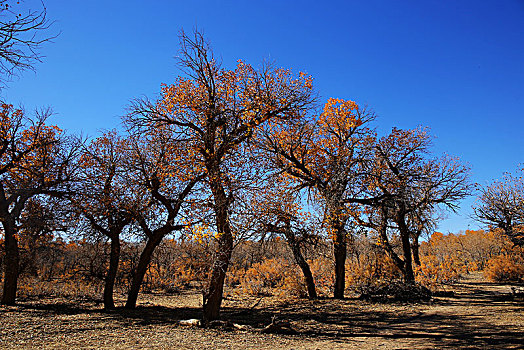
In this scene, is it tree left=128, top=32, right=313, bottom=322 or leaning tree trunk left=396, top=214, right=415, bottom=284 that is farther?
leaning tree trunk left=396, top=214, right=415, bottom=284

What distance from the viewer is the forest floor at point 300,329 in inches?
246

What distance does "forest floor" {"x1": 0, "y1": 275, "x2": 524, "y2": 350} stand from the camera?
6246 mm

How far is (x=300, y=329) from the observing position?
8.15 m

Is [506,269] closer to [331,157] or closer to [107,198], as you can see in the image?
[331,157]

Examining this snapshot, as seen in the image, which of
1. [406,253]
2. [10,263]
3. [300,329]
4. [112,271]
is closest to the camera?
[300,329]

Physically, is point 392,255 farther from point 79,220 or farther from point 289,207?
point 79,220

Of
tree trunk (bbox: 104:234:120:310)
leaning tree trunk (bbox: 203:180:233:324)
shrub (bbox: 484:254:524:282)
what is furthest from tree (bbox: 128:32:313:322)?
shrub (bbox: 484:254:524:282)

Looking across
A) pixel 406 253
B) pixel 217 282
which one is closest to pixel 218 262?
pixel 217 282

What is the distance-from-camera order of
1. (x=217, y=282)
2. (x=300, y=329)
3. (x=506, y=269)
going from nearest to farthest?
(x=300, y=329)
(x=217, y=282)
(x=506, y=269)

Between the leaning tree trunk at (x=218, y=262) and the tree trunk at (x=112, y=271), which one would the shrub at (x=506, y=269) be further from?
the tree trunk at (x=112, y=271)

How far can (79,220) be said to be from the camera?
11.6 meters

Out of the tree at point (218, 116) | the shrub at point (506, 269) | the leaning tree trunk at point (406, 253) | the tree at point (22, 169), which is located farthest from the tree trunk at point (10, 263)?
the shrub at point (506, 269)

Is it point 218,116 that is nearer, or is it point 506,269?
point 218,116

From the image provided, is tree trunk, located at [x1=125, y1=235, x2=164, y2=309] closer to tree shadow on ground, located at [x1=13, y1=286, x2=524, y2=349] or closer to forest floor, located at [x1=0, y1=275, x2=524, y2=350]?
tree shadow on ground, located at [x1=13, y1=286, x2=524, y2=349]
